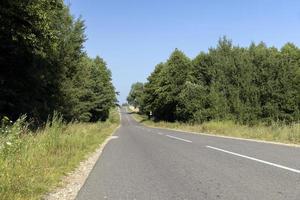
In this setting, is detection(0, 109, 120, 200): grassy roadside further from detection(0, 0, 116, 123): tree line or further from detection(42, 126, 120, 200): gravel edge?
detection(0, 0, 116, 123): tree line

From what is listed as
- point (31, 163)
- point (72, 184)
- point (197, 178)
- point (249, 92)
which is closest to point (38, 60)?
point (31, 163)

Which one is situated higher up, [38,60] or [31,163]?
[38,60]

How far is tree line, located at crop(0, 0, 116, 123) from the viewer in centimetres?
1744

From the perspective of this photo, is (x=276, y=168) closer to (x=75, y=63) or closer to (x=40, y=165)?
(x=40, y=165)

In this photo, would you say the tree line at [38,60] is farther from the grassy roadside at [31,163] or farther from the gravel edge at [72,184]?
the gravel edge at [72,184]

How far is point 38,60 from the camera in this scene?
28.2 metres

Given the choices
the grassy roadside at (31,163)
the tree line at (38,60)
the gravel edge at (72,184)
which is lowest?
the gravel edge at (72,184)

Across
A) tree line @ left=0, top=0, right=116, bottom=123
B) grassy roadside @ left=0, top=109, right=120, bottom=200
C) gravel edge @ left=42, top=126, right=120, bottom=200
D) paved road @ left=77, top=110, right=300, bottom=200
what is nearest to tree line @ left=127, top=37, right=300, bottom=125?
tree line @ left=0, top=0, right=116, bottom=123

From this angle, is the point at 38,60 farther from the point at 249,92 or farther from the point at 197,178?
the point at 249,92

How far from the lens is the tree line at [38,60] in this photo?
1744 cm

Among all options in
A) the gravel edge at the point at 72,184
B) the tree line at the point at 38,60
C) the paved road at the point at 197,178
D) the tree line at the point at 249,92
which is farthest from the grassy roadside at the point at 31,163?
the tree line at the point at 249,92

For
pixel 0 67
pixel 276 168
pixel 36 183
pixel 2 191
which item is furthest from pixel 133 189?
pixel 0 67

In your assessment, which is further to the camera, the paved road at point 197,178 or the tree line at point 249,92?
the tree line at point 249,92

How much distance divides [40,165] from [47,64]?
2221 centimetres
